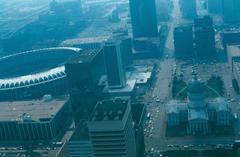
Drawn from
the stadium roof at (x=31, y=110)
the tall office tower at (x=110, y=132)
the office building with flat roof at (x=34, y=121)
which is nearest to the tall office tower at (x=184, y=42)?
the stadium roof at (x=31, y=110)

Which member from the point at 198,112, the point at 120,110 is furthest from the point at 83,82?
the point at 120,110

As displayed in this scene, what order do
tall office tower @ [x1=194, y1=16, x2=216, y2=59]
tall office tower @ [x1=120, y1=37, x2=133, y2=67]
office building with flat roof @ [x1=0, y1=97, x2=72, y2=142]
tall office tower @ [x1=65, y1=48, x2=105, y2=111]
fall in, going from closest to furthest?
A: tall office tower @ [x1=65, y1=48, x2=105, y2=111] → office building with flat roof @ [x1=0, y1=97, x2=72, y2=142] → tall office tower @ [x1=120, y1=37, x2=133, y2=67] → tall office tower @ [x1=194, y1=16, x2=216, y2=59]

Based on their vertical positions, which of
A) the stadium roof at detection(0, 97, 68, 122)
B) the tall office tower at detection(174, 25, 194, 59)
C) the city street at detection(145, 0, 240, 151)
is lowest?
the city street at detection(145, 0, 240, 151)

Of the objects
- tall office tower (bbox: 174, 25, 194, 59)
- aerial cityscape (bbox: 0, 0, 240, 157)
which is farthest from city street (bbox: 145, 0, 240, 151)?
tall office tower (bbox: 174, 25, 194, 59)

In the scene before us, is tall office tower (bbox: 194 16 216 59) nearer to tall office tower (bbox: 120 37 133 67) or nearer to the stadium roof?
tall office tower (bbox: 120 37 133 67)

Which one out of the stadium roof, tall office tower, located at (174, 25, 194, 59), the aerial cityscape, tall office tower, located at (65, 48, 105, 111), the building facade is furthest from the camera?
tall office tower, located at (174, 25, 194, 59)

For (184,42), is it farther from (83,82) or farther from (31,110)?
(31,110)

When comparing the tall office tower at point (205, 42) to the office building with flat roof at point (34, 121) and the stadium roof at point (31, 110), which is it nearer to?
the stadium roof at point (31, 110)

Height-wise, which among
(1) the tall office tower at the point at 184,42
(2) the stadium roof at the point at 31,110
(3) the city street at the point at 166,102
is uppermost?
(1) the tall office tower at the point at 184,42
